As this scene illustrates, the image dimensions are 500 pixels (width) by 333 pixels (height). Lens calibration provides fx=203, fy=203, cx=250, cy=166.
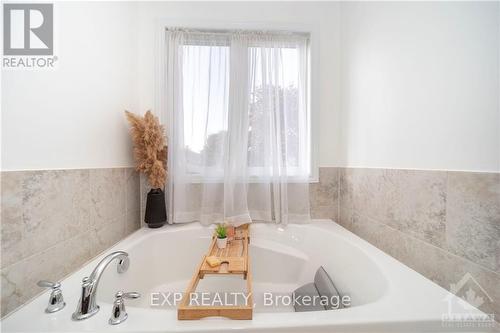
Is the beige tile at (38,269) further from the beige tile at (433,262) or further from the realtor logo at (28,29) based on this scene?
the beige tile at (433,262)

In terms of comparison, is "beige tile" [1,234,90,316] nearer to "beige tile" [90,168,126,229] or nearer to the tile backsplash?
the tile backsplash

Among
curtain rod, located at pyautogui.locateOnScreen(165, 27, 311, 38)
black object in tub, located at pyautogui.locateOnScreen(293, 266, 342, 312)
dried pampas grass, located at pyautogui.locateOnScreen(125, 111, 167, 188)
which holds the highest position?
curtain rod, located at pyautogui.locateOnScreen(165, 27, 311, 38)

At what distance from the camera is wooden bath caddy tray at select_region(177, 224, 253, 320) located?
2.03 ft

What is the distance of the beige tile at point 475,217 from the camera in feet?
2.04

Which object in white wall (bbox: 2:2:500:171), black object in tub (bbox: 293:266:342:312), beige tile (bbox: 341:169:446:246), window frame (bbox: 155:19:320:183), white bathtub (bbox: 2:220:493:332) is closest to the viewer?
white bathtub (bbox: 2:220:493:332)

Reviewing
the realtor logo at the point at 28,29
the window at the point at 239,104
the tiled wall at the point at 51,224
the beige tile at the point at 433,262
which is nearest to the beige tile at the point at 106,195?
the tiled wall at the point at 51,224

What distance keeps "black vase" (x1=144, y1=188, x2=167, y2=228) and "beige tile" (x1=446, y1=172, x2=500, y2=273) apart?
1531 mm

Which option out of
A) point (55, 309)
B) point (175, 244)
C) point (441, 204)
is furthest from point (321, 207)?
point (55, 309)

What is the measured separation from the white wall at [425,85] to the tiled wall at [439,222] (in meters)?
0.07

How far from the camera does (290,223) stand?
1532 millimetres

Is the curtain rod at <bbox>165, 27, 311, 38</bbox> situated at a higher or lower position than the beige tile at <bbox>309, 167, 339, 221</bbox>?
higher

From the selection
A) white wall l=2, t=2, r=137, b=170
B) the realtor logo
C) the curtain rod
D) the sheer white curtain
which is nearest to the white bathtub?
the sheer white curtain

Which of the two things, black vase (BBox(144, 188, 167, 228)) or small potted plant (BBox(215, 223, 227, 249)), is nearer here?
small potted plant (BBox(215, 223, 227, 249))

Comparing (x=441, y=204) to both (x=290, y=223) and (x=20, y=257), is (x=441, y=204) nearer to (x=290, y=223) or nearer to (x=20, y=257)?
(x=290, y=223)
